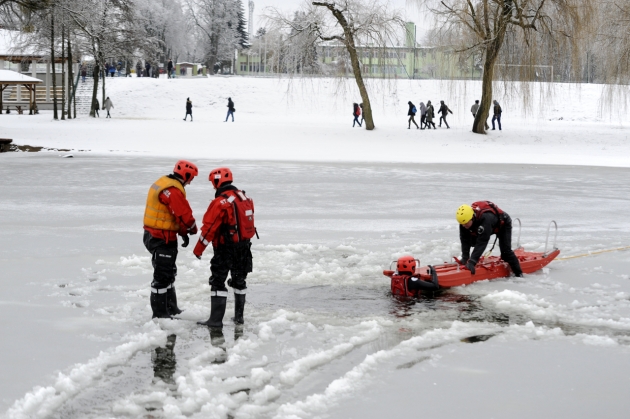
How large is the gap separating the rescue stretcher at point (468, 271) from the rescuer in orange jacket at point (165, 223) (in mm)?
2594

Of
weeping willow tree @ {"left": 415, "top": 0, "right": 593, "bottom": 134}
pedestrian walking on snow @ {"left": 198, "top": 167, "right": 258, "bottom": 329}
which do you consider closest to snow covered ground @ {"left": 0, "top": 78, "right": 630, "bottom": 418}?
pedestrian walking on snow @ {"left": 198, "top": 167, "right": 258, "bottom": 329}

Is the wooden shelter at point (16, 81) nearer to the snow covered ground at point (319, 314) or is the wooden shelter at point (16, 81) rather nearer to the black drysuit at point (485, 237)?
the snow covered ground at point (319, 314)

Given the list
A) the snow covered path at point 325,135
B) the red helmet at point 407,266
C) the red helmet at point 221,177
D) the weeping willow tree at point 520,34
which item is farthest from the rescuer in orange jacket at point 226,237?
the weeping willow tree at point 520,34

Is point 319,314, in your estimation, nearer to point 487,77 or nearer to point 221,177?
point 221,177

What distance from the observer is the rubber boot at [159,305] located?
7.69 metres

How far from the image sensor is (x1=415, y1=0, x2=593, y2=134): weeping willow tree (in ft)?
102

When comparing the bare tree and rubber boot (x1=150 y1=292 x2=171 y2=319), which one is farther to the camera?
the bare tree

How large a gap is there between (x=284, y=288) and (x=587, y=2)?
26.2m

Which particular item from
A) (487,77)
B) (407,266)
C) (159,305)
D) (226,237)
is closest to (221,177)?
(226,237)

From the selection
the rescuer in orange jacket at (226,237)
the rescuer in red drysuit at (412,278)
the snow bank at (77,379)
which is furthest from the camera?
the rescuer in red drysuit at (412,278)

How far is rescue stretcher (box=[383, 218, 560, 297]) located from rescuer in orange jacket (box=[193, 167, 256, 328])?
208 centimetres

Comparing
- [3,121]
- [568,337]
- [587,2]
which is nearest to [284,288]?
[568,337]

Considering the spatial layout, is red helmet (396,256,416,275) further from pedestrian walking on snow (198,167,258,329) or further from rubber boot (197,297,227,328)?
rubber boot (197,297,227,328)

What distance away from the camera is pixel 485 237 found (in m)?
9.29
